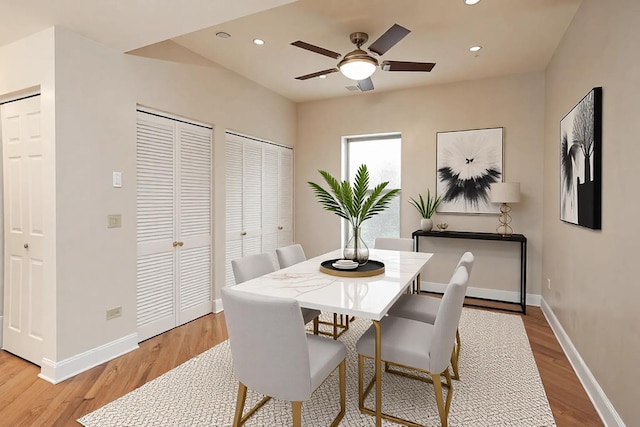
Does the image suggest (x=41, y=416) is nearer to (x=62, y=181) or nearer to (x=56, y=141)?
(x=62, y=181)

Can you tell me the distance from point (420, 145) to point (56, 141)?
A: 3.89m

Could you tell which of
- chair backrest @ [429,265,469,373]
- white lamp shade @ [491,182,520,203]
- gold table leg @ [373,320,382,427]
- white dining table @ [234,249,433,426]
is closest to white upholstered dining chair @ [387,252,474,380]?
white dining table @ [234,249,433,426]

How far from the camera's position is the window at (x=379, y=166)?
4.96 metres

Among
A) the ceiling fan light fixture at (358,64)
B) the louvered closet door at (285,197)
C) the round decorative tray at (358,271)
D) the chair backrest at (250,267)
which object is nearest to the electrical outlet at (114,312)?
the chair backrest at (250,267)

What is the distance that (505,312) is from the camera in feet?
12.8

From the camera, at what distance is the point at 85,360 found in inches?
103

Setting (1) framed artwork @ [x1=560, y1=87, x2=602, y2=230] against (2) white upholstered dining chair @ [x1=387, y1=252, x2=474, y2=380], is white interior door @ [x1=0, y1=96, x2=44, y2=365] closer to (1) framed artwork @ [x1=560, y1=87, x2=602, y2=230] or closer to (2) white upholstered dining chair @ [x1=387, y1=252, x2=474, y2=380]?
(2) white upholstered dining chair @ [x1=387, y1=252, x2=474, y2=380]

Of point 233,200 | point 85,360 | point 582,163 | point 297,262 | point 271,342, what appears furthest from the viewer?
point 233,200

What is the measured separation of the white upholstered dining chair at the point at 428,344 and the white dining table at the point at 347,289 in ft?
0.42

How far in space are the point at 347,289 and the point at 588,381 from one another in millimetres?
1736

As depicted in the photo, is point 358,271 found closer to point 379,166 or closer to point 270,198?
point 270,198

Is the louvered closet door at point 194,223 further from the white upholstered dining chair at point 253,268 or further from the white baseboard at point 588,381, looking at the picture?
the white baseboard at point 588,381

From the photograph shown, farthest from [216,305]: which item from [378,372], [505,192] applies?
[505,192]

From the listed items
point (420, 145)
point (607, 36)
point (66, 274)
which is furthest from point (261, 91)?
point (607, 36)
